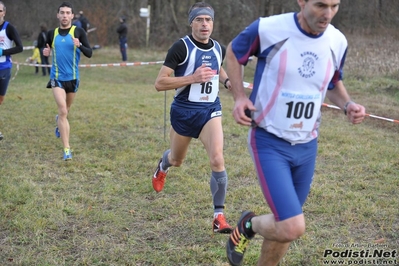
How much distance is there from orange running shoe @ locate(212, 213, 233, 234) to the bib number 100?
1705 mm

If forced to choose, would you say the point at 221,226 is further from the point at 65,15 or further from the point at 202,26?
the point at 65,15

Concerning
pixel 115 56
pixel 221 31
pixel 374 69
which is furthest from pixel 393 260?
pixel 221 31

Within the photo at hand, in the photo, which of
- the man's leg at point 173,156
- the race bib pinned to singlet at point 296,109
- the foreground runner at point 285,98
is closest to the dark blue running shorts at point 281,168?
the foreground runner at point 285,98

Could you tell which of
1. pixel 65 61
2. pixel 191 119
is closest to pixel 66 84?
pixel 65 61

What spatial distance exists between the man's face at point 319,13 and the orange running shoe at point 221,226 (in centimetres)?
217

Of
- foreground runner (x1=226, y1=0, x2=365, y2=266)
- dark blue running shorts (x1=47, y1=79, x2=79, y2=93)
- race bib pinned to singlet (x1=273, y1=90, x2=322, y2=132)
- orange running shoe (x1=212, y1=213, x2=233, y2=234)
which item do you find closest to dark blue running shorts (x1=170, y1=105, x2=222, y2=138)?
orange running shoe (x1=212, y1=213, x2=233, y2=234)

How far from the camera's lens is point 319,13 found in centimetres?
306

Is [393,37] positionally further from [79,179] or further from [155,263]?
[155,263]

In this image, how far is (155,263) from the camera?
414 cm

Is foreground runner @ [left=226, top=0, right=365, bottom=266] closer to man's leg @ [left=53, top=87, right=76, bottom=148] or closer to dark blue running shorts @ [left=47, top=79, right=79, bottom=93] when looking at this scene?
man's leg @ [left=53, top=87, right=76, bottom=148]

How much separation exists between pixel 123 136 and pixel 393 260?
5694mm

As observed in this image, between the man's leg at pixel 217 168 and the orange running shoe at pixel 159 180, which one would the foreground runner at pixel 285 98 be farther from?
the orange running shoe at pixel 159 180

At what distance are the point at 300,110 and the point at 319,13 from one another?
614 mm

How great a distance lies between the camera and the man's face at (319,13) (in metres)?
3.05
